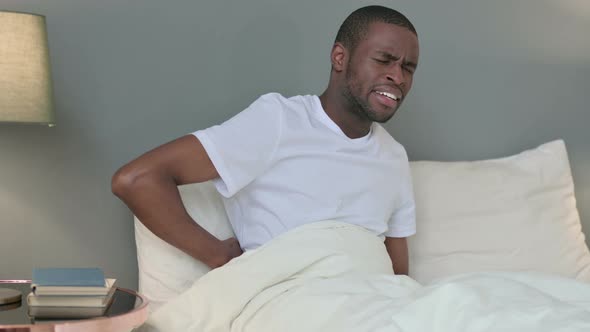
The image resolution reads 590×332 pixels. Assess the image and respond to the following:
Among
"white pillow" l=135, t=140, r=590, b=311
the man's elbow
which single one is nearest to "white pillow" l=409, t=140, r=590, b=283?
"white pillow" l=135, t=140, r=590, b=311

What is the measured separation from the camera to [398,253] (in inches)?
84.7

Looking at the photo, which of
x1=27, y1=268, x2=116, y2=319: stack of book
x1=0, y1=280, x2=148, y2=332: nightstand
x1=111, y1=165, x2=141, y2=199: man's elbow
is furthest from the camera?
x1=111, y1=165, x2=141, y2=199: man's elbow

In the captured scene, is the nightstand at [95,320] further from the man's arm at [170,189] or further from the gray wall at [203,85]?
the gray wall at [203,85]

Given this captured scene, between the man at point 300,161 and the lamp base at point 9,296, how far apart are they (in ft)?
1.05

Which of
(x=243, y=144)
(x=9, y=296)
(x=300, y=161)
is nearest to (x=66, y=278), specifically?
(x=9, y=296)

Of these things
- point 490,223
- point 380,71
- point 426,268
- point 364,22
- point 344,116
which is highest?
point 364,22

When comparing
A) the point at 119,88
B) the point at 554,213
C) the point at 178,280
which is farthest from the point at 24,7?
the point at 554,213

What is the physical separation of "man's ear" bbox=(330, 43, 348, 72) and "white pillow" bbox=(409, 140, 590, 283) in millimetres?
417

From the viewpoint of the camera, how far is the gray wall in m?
2.16

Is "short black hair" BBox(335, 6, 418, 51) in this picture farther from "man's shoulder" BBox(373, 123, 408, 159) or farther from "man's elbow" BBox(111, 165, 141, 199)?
"man's elbow" BBox(111, 165, 141, 199)

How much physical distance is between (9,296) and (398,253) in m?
0.98

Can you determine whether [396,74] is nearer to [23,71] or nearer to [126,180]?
[126,180]

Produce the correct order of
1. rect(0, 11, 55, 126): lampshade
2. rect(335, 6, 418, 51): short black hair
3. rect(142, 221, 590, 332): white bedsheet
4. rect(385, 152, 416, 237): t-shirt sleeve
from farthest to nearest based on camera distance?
rect(385, 152, 416, 237): t-shirt sleeve < rect(335, 6, 418, 51): short black hair < rect(0, 11, 55, 126): lampshade < rect(142, 221, 590, 332): white bedsheet

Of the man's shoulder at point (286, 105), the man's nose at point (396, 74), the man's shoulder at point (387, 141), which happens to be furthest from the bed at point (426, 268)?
the man's nose at point (396, 74)
